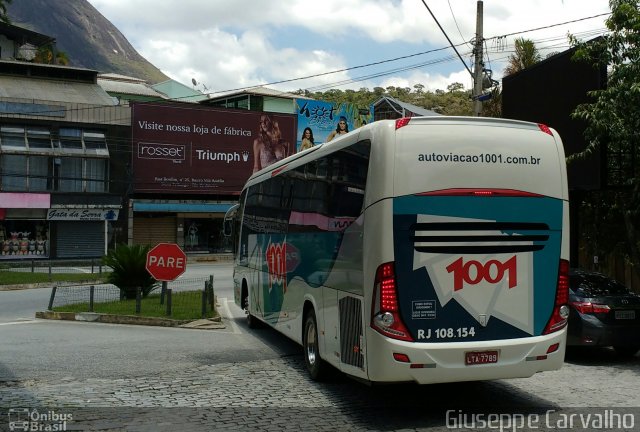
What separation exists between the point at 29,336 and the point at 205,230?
38.4 metres

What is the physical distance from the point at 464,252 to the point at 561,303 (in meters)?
1.48

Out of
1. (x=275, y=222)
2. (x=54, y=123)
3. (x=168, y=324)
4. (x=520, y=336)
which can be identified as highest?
(x=54, y=123)

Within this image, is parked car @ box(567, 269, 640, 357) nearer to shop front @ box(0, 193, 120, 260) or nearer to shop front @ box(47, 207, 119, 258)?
shop front @ box(0, 193, 120, 260)

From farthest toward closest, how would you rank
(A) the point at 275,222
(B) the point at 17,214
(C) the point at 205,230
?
(C) the point at 205,230 < (B) the point at 17,214 < (A) the point at 275,222

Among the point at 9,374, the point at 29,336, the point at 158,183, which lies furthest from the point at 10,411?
the point at 158,183

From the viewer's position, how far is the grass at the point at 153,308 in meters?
17.4

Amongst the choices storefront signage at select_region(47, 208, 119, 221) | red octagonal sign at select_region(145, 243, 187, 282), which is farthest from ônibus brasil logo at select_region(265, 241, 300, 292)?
storefront signage at select_region(47, 208, 119, 221)

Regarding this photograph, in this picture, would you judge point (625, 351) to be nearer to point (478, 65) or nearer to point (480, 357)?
point (480, 357)

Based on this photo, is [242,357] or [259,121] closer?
[242,357]

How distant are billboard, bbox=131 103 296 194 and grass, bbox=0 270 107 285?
1532 cm

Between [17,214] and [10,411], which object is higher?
[17,214]

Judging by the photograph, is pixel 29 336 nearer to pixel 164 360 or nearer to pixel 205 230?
pixel 164 360

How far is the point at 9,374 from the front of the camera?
1009 cm

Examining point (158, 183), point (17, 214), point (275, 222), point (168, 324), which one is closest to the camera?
point (275, 222)
